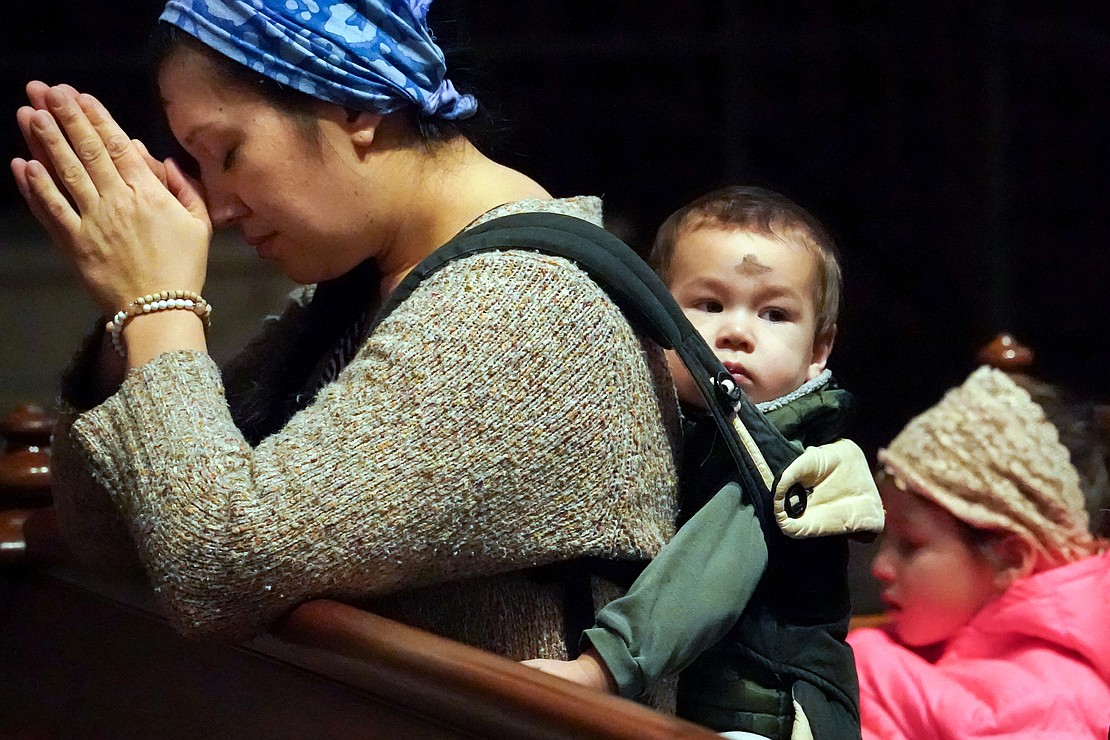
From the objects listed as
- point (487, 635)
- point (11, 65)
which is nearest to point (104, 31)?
point (11, 65)

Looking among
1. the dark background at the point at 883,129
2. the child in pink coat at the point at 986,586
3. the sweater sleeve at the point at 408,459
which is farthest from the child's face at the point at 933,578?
the dark background at the point at 883,129

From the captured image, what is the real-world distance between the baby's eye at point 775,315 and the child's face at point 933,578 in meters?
0.86

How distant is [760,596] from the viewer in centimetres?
165

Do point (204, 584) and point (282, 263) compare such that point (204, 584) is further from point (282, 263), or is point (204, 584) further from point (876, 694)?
point (876, 694)

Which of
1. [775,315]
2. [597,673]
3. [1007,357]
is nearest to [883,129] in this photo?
[1007,357]

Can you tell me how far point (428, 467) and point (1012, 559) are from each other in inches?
54.0

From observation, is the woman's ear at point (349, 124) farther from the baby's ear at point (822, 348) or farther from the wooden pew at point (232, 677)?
the baby's ear at point (822, 348)

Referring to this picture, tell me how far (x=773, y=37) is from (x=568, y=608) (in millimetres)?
4656

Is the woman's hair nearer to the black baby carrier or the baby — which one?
the black baby carrier

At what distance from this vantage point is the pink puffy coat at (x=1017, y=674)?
2.25m

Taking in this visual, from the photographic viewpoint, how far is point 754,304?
1.80 meters

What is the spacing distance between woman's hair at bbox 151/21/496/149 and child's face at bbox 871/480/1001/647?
1223 mm

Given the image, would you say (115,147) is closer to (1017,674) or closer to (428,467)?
(428,467)

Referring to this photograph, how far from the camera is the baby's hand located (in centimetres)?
146
